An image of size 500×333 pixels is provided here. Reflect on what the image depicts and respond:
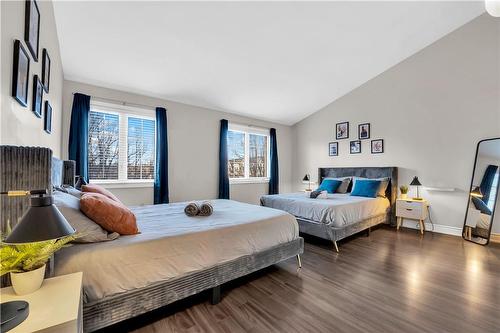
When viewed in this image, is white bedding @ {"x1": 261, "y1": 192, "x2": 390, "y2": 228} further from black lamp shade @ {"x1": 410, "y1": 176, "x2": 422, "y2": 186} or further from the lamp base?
the lamp base

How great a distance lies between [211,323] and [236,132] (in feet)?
14.2

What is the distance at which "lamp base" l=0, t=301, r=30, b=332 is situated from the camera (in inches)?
28.2

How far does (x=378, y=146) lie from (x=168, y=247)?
4540 millimetres

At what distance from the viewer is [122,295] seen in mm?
1399

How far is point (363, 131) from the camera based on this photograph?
484 centimetres

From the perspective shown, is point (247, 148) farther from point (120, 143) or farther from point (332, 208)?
point (332, 208)

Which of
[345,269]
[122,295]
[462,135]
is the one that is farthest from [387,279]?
[462,135]

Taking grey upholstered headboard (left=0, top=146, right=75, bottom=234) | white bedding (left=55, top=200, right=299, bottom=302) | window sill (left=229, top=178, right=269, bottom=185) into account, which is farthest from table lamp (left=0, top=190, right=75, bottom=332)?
window sill (left=229, top=178, right=269, bottom=185)

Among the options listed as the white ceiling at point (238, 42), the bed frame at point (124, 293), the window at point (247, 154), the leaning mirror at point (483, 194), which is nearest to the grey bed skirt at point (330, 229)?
the bed frame at point (124, 293)

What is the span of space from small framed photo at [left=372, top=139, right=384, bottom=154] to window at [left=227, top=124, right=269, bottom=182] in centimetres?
256

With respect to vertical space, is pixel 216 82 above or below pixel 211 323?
above

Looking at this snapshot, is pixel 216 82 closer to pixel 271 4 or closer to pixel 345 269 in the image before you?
pixel 271 4

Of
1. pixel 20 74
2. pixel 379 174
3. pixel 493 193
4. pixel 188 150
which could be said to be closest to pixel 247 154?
pixel 188 150

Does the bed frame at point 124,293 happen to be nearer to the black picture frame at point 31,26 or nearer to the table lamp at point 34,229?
the table lamp at point 34,229
